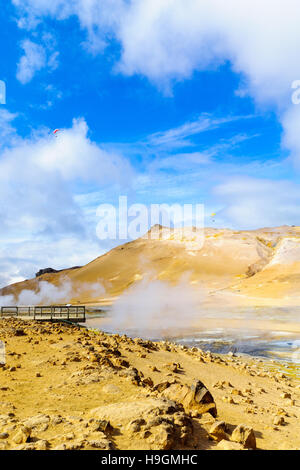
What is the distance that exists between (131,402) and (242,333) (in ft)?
63.3

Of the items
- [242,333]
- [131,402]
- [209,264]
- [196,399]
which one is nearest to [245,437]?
[196,399]

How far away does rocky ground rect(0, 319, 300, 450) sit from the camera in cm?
533

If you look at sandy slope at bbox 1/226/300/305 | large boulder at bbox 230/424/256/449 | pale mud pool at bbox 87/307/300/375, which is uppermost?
sandy slope at bbox 1/226/300/305

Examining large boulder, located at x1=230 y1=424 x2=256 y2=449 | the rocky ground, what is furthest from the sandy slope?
large boulder, located at x1=230 y1=424 x2=256 y2=449

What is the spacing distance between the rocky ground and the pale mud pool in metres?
5.67

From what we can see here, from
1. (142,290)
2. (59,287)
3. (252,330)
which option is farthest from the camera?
(59,287)

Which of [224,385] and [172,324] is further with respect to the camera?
[172,324]

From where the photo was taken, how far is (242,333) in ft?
80.4

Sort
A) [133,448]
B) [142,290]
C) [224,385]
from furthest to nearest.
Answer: [142,290], [224,385], [133,448]

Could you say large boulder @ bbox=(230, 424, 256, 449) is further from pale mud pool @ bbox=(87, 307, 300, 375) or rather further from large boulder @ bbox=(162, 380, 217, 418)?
pale mud pool @ bbox=(87, 307, 300, 375)

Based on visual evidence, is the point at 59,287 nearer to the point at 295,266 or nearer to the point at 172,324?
the point at 295,266
